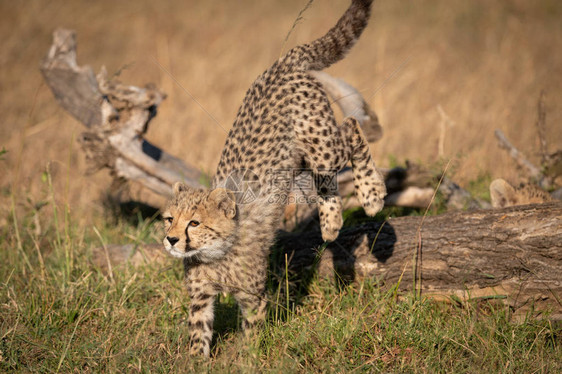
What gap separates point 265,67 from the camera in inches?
419

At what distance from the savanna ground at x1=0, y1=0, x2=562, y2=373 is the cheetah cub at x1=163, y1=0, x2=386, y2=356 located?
297mm

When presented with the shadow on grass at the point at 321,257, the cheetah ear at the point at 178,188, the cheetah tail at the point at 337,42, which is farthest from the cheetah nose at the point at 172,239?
the cheetah tail at the point at 337,42

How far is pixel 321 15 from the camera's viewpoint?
12.2m

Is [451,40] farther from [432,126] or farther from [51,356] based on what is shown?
[51,356]

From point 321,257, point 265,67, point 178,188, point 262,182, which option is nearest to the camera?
point 178,188

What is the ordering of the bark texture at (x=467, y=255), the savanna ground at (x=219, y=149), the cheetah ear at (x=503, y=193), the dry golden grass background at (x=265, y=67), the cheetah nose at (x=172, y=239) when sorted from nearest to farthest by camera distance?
the cheetah nose at (x=172, y=239) → the savanna ground at (x=219, y=149) → the bark texture at (x=467, y=255) → the cheetah ear at (x=503, y=193) → the dry golden grass background at (x=265, y=67)

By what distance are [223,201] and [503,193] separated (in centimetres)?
251

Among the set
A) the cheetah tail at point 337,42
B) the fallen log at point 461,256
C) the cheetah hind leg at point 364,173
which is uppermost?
the cheetah tail at point 337,42

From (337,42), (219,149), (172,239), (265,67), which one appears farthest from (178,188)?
(265,67)

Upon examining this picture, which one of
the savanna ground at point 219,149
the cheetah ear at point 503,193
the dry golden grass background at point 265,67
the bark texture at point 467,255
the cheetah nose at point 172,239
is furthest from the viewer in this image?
the dry golden grass background at point 265,67

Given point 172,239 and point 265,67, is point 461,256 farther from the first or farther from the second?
point 265,67

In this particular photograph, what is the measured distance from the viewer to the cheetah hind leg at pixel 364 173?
4.18 m

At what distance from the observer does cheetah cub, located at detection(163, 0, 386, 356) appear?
3.46 metres

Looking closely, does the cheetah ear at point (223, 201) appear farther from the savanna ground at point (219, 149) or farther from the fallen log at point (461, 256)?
the savanna ground at point (219, 149)
